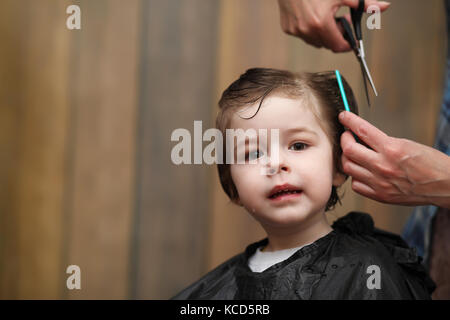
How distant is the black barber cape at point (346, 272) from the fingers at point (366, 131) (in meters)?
0.22

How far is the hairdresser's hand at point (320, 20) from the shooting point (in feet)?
3.94

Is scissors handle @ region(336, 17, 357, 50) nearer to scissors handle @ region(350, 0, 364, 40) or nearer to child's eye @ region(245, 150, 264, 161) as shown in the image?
scissors handle @ region(350, 0, 364, 40)

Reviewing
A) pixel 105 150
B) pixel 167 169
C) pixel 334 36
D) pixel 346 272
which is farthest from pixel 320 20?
pixel 105 150

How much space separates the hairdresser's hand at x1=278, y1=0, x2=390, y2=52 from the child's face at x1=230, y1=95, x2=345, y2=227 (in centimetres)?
29

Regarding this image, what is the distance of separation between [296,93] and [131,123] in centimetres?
85

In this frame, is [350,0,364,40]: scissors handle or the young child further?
[350,0,364,40]: scissors handle

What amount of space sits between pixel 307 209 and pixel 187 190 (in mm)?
804

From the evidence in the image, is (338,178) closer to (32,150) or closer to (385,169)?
(385,169)

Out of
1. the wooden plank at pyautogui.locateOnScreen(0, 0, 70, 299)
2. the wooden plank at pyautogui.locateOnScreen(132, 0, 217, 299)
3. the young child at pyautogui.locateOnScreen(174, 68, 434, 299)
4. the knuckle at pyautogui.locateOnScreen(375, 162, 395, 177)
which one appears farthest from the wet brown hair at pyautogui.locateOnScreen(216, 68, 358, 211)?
the wooden plank at pyautogui.locateOnScreen(0, 0, 70, 299)

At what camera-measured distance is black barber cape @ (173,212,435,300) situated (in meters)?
0.95

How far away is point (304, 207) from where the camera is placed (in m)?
0.99
